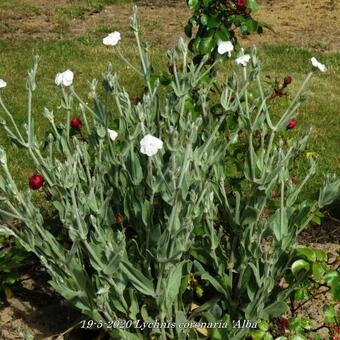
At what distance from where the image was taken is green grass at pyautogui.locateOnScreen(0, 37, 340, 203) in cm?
466

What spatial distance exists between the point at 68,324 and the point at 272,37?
17.8 ft

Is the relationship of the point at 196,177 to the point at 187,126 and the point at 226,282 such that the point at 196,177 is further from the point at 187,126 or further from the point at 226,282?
the point at 226,282

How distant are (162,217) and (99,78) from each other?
401cm

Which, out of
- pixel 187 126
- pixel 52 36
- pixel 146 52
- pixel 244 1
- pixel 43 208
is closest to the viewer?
pixel 187 126

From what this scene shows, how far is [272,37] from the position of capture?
739 cm

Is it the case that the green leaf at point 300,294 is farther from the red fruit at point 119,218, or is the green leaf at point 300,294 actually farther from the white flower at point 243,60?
the white flower at point 243,60

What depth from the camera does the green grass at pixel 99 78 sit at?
466cm

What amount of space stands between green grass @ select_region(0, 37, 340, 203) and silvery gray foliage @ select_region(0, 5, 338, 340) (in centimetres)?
178

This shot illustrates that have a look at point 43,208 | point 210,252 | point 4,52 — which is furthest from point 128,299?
point 4,52

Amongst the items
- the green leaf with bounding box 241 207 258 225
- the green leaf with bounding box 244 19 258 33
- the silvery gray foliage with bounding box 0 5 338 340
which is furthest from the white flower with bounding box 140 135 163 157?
the green leaf with bounding box 244 19 258 33

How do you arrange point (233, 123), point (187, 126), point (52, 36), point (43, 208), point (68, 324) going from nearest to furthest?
point (187, 126) → point (68, 324) → point (233, 123) → point (43, 208) → point (52, 36)

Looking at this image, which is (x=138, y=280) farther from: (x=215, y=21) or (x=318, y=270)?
(x=215, y=21)

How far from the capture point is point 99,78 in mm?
6137

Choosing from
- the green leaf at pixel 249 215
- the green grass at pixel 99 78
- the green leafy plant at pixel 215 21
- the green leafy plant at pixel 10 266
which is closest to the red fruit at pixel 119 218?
the green leaf at pixel 249 215
